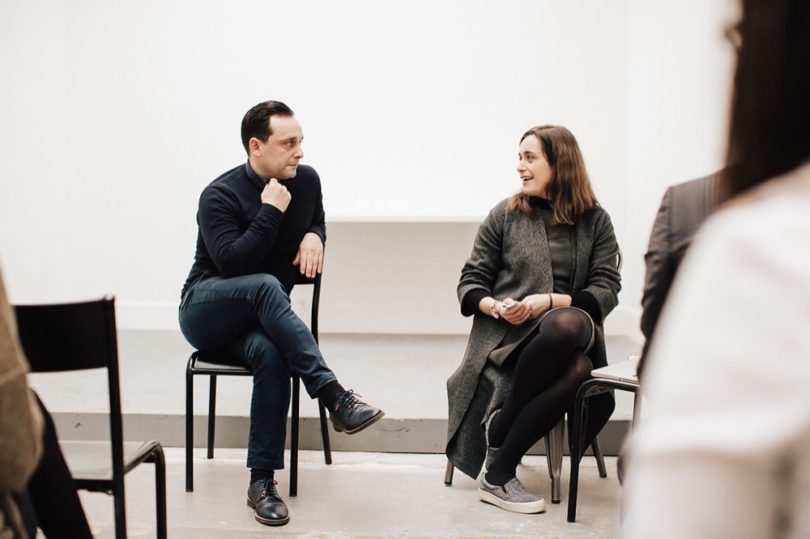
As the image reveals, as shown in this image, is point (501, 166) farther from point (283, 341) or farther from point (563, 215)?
point (283, 341)

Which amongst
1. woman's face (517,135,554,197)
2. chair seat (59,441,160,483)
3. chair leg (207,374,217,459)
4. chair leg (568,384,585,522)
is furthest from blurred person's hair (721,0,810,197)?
chair leg (207,374,217,459)

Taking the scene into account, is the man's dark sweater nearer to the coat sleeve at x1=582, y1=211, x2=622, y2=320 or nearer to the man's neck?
the man's neck

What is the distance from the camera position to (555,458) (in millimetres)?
2639

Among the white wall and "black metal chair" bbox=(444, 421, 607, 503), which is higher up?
the white wall

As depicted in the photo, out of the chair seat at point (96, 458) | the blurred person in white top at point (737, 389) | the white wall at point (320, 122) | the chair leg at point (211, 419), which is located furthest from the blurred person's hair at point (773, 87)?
the white wall at point (320, 122)

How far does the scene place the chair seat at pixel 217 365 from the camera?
261 cm

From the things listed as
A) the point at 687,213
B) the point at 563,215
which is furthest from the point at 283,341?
the point at 687,213

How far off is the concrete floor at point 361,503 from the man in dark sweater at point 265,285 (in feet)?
0.42

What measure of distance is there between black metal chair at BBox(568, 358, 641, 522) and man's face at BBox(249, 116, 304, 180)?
120 cm

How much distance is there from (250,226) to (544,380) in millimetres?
1010

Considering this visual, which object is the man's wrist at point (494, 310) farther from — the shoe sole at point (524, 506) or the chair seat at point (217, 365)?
the chair seat at point (217, 365)

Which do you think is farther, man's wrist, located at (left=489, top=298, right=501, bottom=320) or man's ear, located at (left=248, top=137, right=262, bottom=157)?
man's ear, located at (left=248, top=137, right=262, bottom=157)

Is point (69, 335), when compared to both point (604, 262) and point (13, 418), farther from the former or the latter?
point (604, 262)

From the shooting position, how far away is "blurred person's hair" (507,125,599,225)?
2.75 m
